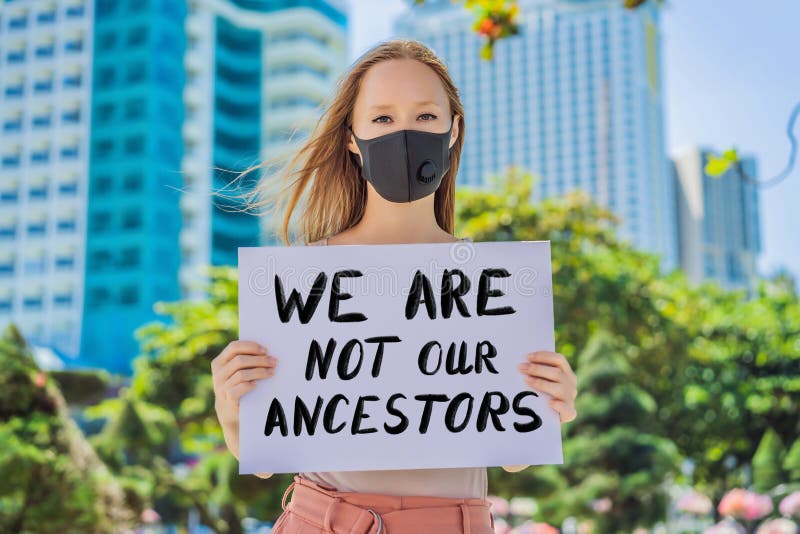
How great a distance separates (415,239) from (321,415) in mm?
514

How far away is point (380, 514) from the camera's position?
6.73 ft

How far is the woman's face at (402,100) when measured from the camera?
2377 mm

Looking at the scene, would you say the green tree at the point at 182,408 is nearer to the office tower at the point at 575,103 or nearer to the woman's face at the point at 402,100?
the woman's face at the point at 402,100

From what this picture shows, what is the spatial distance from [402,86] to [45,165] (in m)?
65.6

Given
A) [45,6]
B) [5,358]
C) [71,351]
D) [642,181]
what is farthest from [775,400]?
[642,181]

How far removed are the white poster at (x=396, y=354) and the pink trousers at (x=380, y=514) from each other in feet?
0.24

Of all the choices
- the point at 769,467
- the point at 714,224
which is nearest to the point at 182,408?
the point at 769,467

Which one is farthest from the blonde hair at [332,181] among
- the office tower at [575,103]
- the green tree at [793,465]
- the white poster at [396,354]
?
the office tower at [575,103]

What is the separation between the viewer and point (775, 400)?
65.1ft

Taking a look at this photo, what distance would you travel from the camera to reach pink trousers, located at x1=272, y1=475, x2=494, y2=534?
2.03m

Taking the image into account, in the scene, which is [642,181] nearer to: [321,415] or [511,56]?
[511,56]

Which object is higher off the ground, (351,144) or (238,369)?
(351,144)

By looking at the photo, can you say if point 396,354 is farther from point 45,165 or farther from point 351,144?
point 45,165

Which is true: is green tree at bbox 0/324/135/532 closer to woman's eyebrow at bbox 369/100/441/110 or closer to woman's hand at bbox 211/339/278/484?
woman's hand at bbox 211/339/278/484
